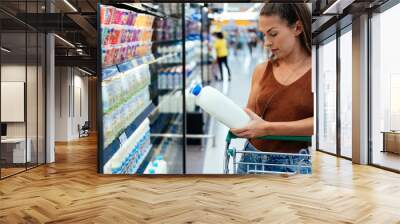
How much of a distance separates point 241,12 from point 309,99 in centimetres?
130

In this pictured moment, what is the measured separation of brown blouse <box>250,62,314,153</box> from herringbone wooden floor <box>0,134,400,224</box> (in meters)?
0.43

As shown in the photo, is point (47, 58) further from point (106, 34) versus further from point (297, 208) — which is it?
point (297, 208)

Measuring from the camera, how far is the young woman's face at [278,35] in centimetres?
505

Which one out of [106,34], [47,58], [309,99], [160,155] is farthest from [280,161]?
[47,58]

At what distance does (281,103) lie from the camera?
16.5 ft

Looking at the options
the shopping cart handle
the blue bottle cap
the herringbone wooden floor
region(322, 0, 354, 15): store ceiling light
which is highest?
region(322, 0, 354, 15): store ceiling light

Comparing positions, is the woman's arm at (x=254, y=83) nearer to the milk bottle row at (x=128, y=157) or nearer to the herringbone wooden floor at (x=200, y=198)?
the herringbone wooden floor at (x=200, y=198)

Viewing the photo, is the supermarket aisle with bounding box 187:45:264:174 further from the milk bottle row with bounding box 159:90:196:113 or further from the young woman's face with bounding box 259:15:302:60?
the milk bottle row with bounding box 159:90:196:113

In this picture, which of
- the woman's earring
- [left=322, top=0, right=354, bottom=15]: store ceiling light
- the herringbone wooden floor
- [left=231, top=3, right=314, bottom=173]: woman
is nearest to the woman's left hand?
[left=231, top=3, right=314, bottom=173]: woman

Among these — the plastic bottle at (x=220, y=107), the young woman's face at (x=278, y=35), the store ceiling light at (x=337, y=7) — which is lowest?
the plastic bottle at (x=220, y=107)

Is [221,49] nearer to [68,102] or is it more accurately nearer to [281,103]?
[281,103]

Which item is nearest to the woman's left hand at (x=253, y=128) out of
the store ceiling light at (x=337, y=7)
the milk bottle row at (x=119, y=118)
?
the milk bottle row at (x=119, y=118)

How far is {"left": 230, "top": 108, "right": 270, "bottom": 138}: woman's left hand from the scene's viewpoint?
5.05 m

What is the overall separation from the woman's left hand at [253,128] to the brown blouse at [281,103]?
0.06m
